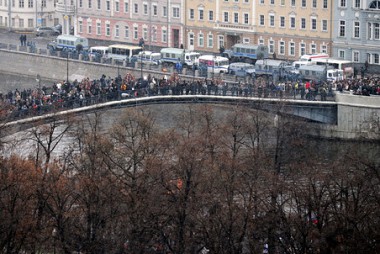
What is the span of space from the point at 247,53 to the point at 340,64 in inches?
265

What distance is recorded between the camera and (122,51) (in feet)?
327

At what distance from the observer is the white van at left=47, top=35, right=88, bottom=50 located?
103312 mm

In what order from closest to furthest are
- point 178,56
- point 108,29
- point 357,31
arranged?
1. point 357,31
2. point 178,56
3. point 108,29

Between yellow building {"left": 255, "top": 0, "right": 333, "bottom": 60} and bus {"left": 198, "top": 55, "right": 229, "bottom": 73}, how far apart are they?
15.9ft

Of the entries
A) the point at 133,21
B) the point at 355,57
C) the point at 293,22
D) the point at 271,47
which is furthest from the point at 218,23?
the point at 355,57

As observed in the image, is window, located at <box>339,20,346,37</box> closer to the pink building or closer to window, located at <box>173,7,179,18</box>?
the pink building

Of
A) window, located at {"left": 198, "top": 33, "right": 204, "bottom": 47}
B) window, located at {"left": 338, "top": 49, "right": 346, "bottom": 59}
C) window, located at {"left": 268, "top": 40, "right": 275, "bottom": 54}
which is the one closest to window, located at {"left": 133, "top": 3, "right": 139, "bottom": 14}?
window, located at {"left": 198, "top": 33, "right": 204, "bottom": 47}

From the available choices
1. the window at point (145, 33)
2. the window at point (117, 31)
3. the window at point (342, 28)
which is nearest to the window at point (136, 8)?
the window at point (145, 33)

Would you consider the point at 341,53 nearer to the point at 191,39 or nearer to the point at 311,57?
the point at 311,57

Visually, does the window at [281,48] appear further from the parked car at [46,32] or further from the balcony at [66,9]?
the parked car at [46,32]

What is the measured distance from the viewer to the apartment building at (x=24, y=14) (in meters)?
116

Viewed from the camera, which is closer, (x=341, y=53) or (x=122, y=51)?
(x=341, y=53)

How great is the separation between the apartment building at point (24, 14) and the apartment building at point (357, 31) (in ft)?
88.2

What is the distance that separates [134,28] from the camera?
106562 mm
